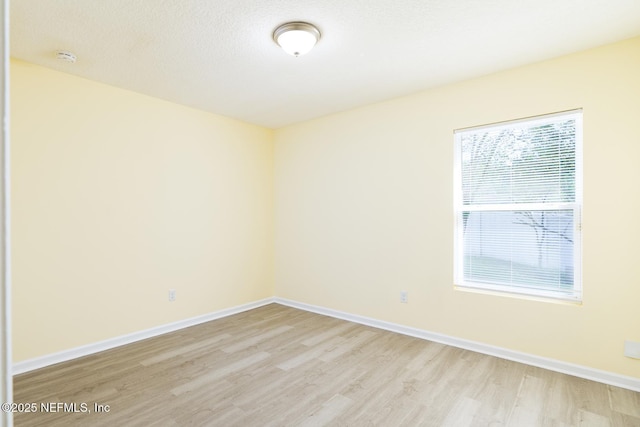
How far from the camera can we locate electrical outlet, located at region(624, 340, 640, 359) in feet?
7.56

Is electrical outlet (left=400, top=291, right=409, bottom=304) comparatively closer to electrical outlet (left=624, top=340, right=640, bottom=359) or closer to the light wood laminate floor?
the light wood laminate floor

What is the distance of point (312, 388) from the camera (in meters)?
2.38

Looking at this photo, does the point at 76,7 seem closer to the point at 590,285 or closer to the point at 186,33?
the point at 186,33

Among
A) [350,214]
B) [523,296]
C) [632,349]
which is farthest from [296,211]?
[632,349]

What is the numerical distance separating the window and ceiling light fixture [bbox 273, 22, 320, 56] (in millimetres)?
1780

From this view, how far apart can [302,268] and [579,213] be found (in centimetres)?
315

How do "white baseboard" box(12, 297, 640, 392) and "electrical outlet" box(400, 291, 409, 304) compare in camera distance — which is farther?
"electrical outlet" box(400, 291, 409, 304)

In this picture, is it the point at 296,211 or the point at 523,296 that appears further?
the point at 296,211

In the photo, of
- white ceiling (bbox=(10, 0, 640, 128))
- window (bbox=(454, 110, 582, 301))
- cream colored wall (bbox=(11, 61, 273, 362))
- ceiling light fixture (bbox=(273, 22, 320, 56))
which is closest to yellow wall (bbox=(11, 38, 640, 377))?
cream colored wall (bbox=(11, 61, 273, 362))

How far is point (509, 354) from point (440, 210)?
143cm

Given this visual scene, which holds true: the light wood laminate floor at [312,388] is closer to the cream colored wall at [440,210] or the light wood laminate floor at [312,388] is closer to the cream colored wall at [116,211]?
the cream colored wall at [440,210]

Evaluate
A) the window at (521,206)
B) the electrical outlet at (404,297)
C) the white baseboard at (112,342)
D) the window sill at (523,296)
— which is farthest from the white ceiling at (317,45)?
the white baseboard at (112,342)

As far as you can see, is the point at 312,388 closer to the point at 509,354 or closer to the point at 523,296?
the point at 509,354

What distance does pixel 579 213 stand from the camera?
2.59m
